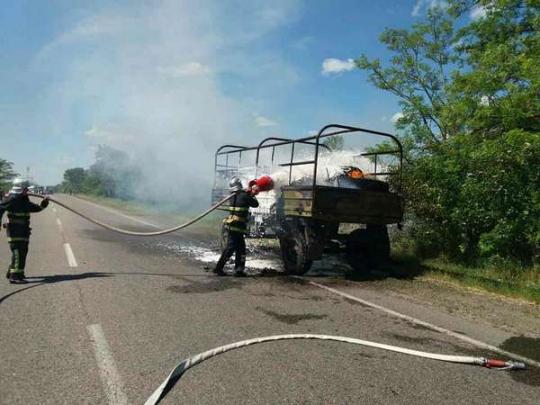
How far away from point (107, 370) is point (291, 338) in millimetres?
1847

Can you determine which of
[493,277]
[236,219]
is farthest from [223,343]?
[493,277]

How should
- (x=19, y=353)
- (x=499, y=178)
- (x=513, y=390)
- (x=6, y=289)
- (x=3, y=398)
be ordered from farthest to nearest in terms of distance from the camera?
(x=499, y=178) < (x=6, y=289) < (x=19, y=353) < (x=513, y=390) < (x=3, y=398)

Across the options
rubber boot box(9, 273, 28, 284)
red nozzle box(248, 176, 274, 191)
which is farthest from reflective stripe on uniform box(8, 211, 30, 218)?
red nozzle box(248, 176, 274, 191)

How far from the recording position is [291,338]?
16.0ft

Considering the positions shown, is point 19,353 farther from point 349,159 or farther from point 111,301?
point 349,159

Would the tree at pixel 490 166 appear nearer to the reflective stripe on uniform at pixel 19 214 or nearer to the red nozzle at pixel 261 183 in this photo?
the red nozzle at pixel 261 183

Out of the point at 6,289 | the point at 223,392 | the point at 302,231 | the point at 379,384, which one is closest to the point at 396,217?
the point at 302,231

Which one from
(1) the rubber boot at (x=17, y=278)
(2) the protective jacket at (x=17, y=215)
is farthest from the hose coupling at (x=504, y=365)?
(2) the protective jacket at (x=17, y=215)

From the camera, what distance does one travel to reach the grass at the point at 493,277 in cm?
753

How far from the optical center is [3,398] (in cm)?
338

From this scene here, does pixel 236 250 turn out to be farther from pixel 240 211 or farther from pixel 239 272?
pixel 240 211

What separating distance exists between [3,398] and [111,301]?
9.45 feet

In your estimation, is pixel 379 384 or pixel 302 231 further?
pixel 302 231

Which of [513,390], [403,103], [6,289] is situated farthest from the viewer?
[403,103]
